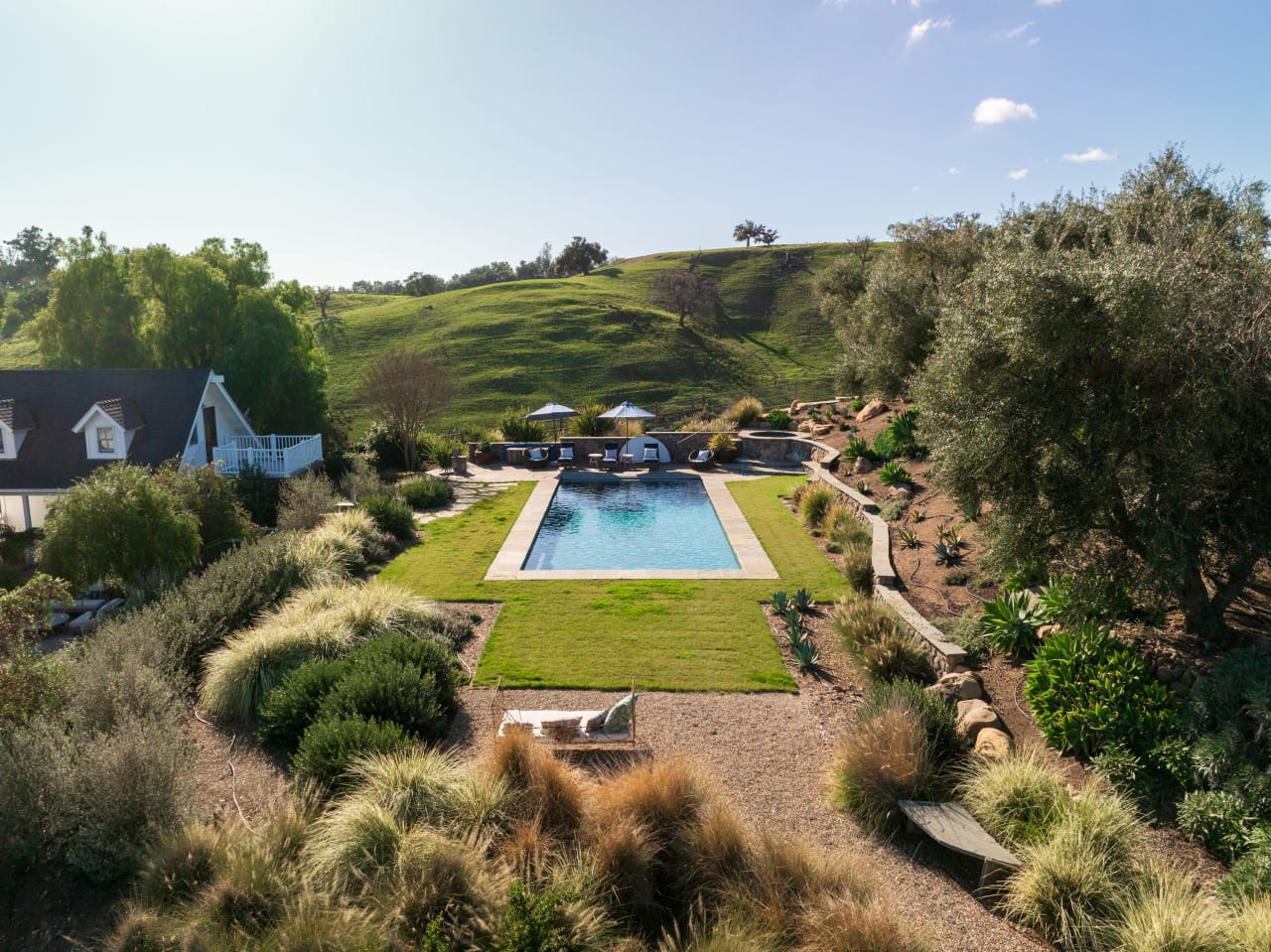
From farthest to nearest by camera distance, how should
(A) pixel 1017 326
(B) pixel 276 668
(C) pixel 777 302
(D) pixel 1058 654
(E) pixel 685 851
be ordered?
(C) pixel 777 302
(B) pixel 276 668
(D) pixel 1058 654
(A) pixel 1017 326
(E) pixel 685 851

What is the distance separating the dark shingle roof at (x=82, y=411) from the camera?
17109 mm

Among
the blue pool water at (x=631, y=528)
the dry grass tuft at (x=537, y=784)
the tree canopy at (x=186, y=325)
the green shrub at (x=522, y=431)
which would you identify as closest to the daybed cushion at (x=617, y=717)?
the dry grass tuft at (x=537, y=784)

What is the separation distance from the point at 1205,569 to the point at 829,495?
31.9ft

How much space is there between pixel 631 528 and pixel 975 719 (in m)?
11.0

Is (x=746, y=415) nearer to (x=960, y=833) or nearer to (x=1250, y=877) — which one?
(x=960, y=833)

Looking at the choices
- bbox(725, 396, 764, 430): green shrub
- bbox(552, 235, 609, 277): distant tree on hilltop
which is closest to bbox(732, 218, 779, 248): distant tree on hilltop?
bbox(552, 235, 609, 277): distant tree on hilltop

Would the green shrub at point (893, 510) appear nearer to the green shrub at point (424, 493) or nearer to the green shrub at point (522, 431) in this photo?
the green shrub at point (424, 493)

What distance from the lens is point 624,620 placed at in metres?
11.3

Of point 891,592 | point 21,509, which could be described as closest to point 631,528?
point 891,592

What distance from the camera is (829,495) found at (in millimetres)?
17094

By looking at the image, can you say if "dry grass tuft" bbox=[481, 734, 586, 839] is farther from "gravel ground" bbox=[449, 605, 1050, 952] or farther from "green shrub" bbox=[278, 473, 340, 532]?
"green shrub" bbox=[278, 473, 340, 532]

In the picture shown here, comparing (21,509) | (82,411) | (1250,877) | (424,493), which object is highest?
(82,411)

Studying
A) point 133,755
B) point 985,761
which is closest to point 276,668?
point 133,755

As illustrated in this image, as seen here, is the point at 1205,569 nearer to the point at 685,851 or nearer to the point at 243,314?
the point at 685,851
